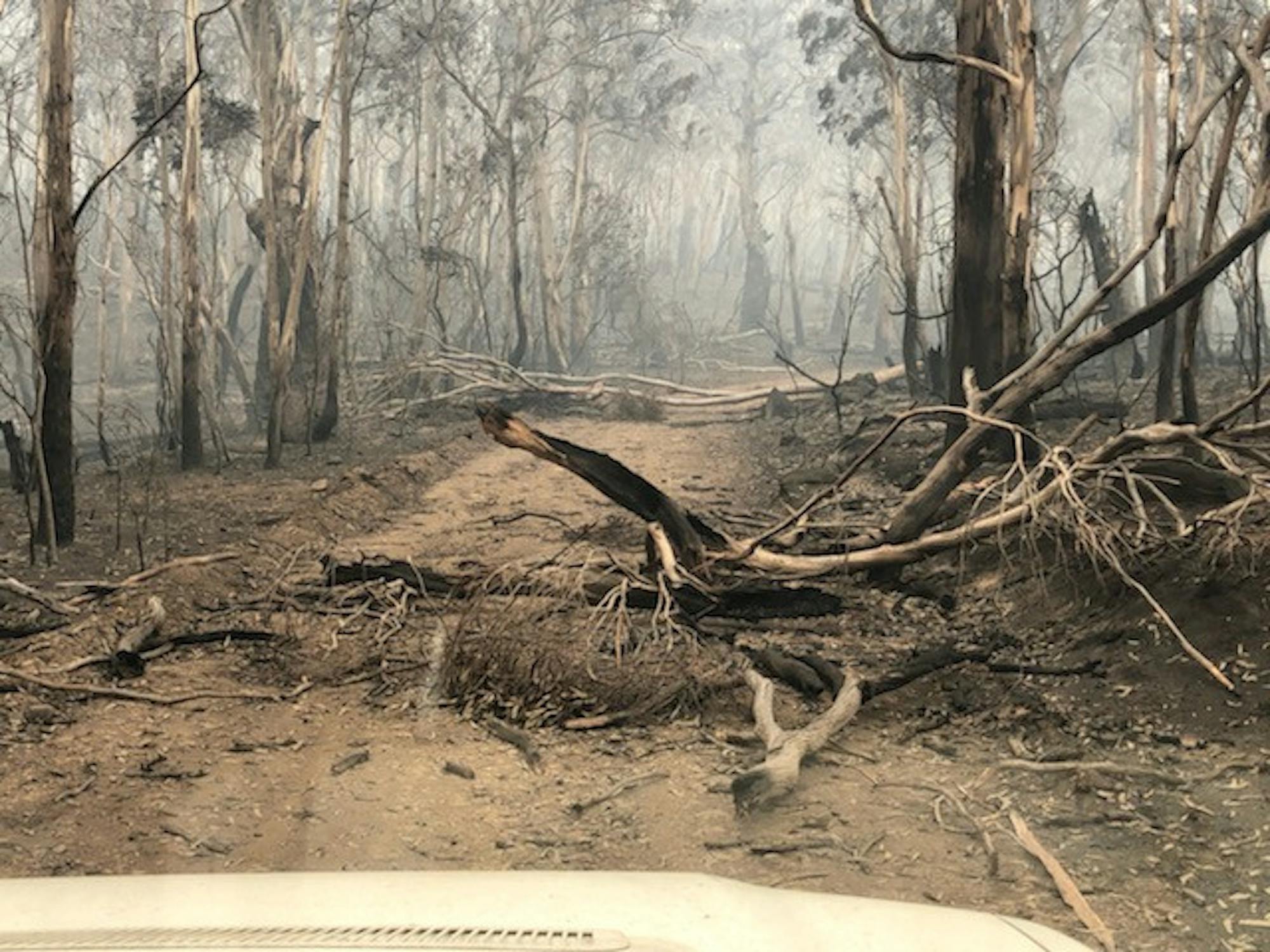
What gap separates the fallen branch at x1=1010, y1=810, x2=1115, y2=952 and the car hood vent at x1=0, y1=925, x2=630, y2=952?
2.25 m

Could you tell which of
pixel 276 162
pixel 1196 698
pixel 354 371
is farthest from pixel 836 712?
pixel 354 371

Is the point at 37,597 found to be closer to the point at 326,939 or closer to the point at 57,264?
the point at 57,264

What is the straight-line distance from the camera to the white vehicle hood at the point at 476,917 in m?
1.35

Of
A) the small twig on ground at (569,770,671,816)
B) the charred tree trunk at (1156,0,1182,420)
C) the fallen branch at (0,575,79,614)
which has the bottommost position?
the small twig on ground at (569,770,671,816)

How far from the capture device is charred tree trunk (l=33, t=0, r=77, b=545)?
7969mm

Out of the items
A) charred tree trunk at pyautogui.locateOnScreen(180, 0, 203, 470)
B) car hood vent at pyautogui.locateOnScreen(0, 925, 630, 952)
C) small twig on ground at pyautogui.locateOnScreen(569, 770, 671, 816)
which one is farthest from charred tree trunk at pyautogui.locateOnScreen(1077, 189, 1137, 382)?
car hood vent at pyautogui.locateOnScreen(0, 925, 630, 952)

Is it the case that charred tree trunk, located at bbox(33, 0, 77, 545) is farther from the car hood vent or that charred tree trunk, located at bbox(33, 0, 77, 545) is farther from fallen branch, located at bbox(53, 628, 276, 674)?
the car hood vent

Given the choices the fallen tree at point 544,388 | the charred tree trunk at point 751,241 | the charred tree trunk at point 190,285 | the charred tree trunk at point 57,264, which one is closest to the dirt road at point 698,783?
the charred tree trunk at point 57,264

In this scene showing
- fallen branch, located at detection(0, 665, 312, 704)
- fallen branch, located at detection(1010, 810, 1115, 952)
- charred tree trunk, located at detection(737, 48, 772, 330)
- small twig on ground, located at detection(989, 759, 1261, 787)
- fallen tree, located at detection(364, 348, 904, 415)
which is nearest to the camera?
fallen branch, located at detection(1010, 810, 1115, 952)

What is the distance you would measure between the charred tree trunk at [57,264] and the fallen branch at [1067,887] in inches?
248

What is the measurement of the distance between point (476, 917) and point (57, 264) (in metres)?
7.50

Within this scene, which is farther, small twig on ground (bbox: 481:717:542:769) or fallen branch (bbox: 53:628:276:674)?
fallen branch (bbox: 53:628:276:674)

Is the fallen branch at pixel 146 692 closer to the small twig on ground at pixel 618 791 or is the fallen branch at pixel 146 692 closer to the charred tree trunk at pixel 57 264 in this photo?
the small twig on ground at pixel 618 791

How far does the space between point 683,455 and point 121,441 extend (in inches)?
254
